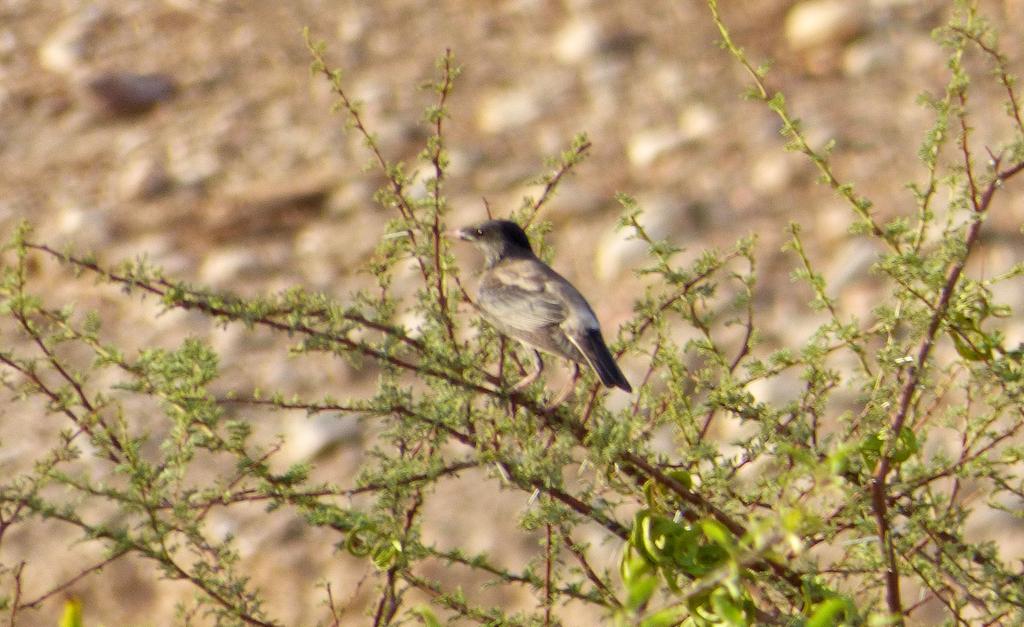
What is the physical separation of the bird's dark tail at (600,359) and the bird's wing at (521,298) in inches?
5.3

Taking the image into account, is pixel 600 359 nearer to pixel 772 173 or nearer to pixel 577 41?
pixel 772 173

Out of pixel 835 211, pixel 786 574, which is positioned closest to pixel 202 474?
pixel 835 211

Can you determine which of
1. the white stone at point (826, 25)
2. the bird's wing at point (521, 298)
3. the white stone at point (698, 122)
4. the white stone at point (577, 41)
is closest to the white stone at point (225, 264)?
the white stone at point (577, 41)

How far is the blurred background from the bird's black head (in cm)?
129

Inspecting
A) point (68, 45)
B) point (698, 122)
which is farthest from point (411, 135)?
point (68, 45)

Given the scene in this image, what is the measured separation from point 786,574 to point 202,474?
12.1 ft

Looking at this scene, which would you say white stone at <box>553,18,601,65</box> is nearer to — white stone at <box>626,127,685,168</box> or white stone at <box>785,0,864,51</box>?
white stone at <box>626,127,685,168</box>

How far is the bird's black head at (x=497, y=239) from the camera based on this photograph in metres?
4.41

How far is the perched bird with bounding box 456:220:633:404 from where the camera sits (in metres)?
3.53

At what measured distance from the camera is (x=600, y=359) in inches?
138

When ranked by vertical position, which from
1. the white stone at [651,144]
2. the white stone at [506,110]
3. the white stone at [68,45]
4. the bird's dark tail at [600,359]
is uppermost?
the white stone at [68,45]

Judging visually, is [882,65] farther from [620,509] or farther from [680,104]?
[620,509]

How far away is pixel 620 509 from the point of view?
499 cm

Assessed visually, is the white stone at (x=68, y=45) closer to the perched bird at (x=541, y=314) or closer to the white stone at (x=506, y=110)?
the white stone at (x=506, y=110)
